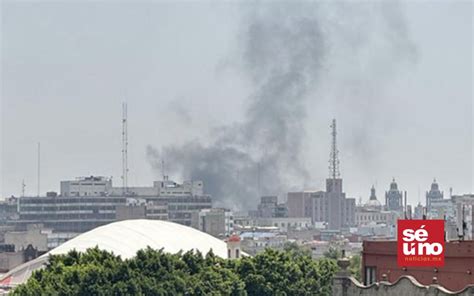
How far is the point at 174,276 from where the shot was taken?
443 ft

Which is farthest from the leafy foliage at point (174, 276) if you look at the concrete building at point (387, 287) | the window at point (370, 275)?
the concrete building at point (387, 287)

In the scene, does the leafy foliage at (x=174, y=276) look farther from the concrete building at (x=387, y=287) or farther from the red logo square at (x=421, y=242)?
the red logo square at (x=421, y=242)

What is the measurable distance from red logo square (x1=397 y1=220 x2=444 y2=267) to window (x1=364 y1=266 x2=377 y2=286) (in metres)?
6.40

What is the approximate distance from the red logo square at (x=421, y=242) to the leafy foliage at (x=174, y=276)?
43485mm

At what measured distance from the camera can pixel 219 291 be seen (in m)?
135

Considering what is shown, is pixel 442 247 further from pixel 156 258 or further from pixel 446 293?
pixel 156 258

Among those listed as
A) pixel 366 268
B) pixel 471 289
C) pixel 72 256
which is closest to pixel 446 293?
pixel 471 289

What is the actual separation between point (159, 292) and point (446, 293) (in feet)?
159

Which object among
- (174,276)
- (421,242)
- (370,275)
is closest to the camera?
(421,242)

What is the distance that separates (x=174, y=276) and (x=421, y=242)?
49.1 metres

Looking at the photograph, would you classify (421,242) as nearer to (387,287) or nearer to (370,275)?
(387,287)

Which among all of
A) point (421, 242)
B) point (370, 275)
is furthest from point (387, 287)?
point (370, 275)

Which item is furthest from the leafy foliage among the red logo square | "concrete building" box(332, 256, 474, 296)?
the red logo square

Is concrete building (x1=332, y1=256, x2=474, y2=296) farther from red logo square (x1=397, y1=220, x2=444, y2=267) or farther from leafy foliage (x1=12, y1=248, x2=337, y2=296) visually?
leafy foliage (x1=12, y1=248, x2=337, y2=296)
